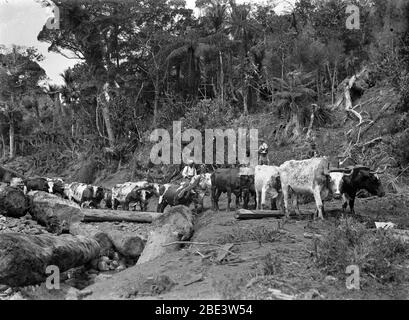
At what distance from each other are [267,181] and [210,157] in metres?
9.04

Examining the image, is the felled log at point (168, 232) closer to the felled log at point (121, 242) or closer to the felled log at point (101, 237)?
the felled log at point (121, 242)

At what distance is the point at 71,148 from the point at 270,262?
36.6 m

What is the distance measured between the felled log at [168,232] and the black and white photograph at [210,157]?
4 centimetres

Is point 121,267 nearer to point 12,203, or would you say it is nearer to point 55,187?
point 12,203

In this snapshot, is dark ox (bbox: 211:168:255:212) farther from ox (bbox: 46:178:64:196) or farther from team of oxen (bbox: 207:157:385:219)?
ox (bbox: 46:178:64:196)

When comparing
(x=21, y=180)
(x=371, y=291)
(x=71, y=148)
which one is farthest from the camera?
(x=71, y=148)

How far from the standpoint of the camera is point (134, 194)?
19219 mm

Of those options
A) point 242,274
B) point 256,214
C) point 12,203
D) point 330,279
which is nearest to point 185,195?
point 256,214

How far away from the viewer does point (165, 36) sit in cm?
3366

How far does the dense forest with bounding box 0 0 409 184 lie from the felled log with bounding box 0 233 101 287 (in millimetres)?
15761

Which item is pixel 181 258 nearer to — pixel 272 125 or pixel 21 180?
pixel 21 180

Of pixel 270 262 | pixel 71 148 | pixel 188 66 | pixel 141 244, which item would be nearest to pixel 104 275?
pixel 141 244

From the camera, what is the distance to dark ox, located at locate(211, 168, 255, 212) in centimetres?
1603

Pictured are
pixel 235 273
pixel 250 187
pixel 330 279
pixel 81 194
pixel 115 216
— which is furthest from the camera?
pixel 81 194
